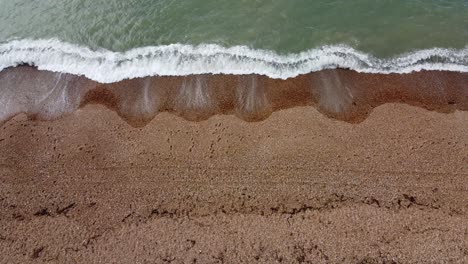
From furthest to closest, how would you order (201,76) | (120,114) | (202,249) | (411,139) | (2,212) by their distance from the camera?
1. (201,76)
2. (120,114)
3. (411,139)
4. (2,212)
5. (202,249)

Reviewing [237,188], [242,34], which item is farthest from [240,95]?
[237,188]

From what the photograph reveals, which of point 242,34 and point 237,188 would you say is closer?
point 237,188

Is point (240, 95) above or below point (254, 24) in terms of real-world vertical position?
below

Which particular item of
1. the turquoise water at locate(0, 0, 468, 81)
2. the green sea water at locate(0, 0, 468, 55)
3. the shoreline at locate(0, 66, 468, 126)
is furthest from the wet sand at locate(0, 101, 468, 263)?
the green sea water at locate(0, 0, 468, 55)

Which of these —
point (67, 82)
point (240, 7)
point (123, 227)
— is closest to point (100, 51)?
point (67, 82)

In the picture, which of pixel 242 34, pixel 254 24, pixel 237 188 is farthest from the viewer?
pixel 254 24

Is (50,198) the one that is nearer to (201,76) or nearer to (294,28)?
(201,76)

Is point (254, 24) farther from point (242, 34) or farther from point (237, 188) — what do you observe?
point (237, 188)
